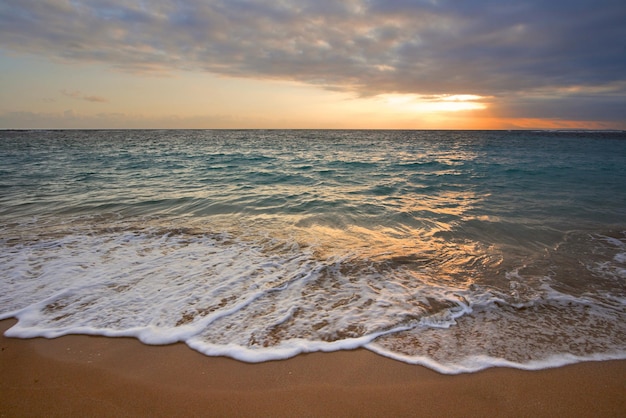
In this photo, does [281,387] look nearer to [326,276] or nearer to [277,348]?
[277,348]

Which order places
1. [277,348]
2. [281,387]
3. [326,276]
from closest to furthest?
[281,387] < [277,348] < [326,276]

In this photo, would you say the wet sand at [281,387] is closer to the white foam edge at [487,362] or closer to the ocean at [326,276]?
the white foam edge at [487,362]

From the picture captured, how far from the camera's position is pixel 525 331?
11.7ft

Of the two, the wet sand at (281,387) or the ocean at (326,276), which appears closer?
the wet sand at (281,387)

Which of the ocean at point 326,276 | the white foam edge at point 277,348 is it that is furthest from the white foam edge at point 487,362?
the white foam edge at point 277,348

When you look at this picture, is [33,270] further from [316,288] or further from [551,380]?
[551,380]

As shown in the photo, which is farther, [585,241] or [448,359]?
[585,241]

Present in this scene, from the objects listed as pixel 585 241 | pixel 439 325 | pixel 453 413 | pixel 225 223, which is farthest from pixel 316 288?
pixel 585 241

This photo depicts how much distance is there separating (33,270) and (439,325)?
6.15m

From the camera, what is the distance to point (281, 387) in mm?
2738

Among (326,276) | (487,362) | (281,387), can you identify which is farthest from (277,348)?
(487,362)

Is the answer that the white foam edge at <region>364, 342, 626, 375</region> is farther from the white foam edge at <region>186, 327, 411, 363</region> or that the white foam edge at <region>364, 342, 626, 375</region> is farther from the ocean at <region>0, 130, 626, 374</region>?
the white foam edge at <region>186, 327, 411, 363</region>

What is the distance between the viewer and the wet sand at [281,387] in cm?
251

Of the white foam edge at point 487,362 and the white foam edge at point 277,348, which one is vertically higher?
the white foam edge at point 487,362
